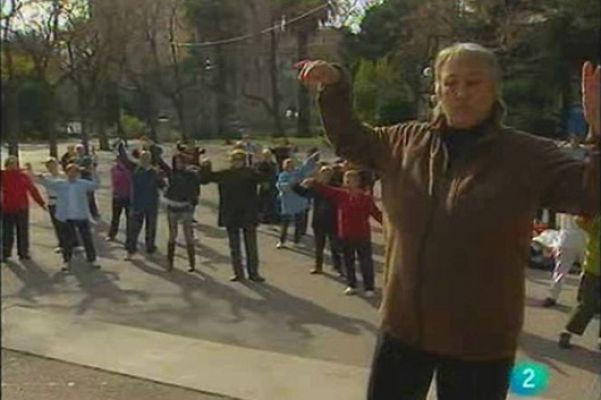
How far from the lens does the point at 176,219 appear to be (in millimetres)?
6918

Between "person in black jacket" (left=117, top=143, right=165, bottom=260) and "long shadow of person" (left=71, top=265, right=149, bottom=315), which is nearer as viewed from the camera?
"long shadow of person" (left=71, top=265, right=149, bottom=315)

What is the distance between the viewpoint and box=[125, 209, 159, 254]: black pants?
7289mm

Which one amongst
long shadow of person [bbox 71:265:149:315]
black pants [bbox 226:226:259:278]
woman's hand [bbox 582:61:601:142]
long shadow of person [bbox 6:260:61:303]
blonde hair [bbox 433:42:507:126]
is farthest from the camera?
black pants [bbox 226:226:259:278]

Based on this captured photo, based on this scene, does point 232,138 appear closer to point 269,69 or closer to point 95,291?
point 269,69

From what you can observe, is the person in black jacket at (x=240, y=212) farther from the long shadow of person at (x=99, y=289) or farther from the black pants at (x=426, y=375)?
the black pants at (x=426, y=375)

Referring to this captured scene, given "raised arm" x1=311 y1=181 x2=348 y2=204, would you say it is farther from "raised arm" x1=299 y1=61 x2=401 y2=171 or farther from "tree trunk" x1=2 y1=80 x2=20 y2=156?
"tree trunk" x1=2 y1=80 x2=20 y2=156

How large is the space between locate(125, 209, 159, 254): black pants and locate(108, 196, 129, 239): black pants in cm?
31

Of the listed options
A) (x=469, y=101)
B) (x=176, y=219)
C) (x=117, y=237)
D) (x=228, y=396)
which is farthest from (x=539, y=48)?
(x=117, y=237)

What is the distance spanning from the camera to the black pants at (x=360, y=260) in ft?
19.0

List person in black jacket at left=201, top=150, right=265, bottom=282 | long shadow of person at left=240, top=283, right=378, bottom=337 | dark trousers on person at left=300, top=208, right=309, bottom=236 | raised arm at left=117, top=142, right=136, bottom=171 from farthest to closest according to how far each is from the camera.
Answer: dark trousers on person at left=300, top=208, right=309, bottom=236 → person in black jacket at left=201, top=150, right=265, bottom=282 → raised arm at left=117, top=142, right=136, bottom=171 → long shadow of person at left=240, top=283, right=378, bottom=337

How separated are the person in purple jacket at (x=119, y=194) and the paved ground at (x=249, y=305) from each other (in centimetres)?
14

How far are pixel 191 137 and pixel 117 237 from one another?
9.60 feet

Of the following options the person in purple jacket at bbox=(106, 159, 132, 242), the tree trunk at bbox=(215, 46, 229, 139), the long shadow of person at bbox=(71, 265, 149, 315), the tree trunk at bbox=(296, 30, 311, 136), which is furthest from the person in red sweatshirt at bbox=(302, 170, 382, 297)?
the person in purple jacket at bbox=(106, 159, 132, 242)

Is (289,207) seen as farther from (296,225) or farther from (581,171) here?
(581,171)
